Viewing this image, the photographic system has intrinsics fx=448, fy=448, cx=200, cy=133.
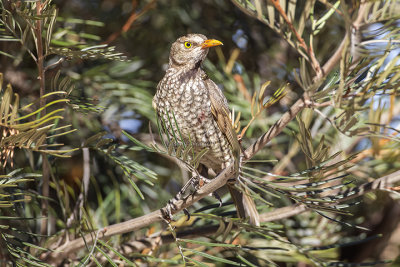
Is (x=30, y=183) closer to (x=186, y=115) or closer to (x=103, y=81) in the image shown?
(x=103, y=81)

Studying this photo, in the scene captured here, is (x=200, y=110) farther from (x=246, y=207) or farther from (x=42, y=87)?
(x=42, y=87)

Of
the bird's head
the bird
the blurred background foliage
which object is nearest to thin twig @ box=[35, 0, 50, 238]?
the blurred background foliage

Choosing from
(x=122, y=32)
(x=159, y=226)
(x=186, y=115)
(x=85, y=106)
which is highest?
(x=122, y=32)

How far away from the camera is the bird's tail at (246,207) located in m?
1.25

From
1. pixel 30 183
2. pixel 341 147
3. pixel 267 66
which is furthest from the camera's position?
pixel 267 66

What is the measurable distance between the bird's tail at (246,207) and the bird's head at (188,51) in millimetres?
553

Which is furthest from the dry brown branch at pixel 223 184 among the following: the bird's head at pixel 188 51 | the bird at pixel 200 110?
the bird's head at pixel 188 51

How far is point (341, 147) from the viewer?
A: 166 cm

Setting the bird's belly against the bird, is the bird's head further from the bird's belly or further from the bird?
the bird's belly

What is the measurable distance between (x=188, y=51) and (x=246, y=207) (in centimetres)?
70

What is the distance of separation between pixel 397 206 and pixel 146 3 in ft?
4.00

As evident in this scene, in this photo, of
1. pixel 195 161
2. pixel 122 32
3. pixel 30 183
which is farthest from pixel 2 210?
pixel 122 32

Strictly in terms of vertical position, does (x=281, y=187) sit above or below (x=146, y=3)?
below

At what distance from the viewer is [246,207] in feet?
4.37
